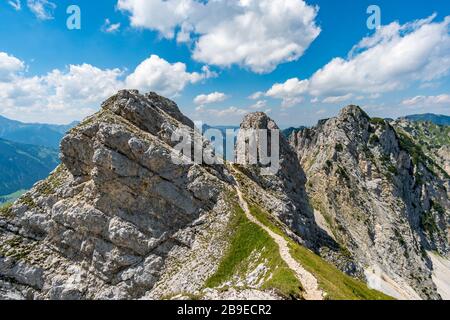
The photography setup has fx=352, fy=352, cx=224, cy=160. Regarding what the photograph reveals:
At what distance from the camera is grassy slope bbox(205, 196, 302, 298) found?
5664 centimetres

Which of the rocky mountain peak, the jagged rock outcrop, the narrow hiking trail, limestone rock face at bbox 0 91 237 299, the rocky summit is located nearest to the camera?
the narrow hiking trail

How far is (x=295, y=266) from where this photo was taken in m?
47.6

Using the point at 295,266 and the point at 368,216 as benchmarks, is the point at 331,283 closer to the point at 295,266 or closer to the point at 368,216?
the point at 295,266

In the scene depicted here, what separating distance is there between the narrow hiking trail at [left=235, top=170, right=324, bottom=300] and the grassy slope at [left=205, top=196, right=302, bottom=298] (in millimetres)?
838

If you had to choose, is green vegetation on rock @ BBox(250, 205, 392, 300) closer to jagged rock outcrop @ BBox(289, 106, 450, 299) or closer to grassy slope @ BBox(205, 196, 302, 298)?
grassy slope @ BBox(205, 196, 302, 298)

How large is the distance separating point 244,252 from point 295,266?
56.8 feet

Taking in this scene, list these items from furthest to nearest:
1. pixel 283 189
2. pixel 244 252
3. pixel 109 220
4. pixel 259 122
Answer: pixel 259 122, pixel 283 189, pixel 109 220, pixel 244 252

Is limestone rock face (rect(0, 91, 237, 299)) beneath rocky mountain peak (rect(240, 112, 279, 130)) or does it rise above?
beneath

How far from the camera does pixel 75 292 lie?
69.8 m

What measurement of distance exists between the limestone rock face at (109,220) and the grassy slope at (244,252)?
266 centimetres

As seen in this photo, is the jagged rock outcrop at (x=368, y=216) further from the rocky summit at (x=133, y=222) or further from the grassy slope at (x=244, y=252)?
the grassy slope at (x=244, y=252)

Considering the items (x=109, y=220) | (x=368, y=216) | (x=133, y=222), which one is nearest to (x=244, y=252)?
(x=133, y=222)

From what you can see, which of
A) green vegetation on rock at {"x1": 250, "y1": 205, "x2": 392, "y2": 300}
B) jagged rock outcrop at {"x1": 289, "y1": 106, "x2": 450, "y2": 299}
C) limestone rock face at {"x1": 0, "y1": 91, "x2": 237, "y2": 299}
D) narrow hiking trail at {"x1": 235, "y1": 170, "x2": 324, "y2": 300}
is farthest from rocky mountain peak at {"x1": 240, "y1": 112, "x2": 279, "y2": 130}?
green vegetation on rock at {"x1": 250, "y1": 205, "x2": 392, "y2": 300}

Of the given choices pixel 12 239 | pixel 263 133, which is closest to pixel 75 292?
pixel 12 239
